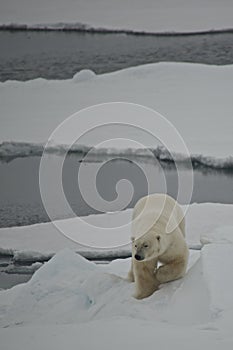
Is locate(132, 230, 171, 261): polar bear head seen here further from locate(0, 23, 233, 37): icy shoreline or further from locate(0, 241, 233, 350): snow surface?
locate(0, 23, 233, 37): icy shoreline

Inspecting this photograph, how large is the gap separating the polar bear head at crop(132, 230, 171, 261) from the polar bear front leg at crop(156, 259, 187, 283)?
16cm

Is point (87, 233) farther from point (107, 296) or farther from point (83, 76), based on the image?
point (83, 76)

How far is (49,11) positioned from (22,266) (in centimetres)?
608

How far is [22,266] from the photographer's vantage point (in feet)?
19.1

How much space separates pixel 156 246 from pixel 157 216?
20 cm

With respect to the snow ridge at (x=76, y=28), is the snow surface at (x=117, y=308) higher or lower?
lower

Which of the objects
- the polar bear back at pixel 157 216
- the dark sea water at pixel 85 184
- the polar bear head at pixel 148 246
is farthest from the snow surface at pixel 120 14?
the polar bear head at pixel 148 246

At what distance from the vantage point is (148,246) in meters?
3.50

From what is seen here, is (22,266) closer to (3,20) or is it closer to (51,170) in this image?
(51,170)

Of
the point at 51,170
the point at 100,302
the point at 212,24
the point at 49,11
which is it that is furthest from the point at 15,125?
the point at 100,302

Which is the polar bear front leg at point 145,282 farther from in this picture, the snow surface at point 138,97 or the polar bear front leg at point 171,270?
the snow surface at point 138,97

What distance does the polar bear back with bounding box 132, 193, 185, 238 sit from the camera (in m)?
3.63

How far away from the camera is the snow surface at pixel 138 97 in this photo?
30.2 ft

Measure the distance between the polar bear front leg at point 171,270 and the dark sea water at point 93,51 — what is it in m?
7.21
